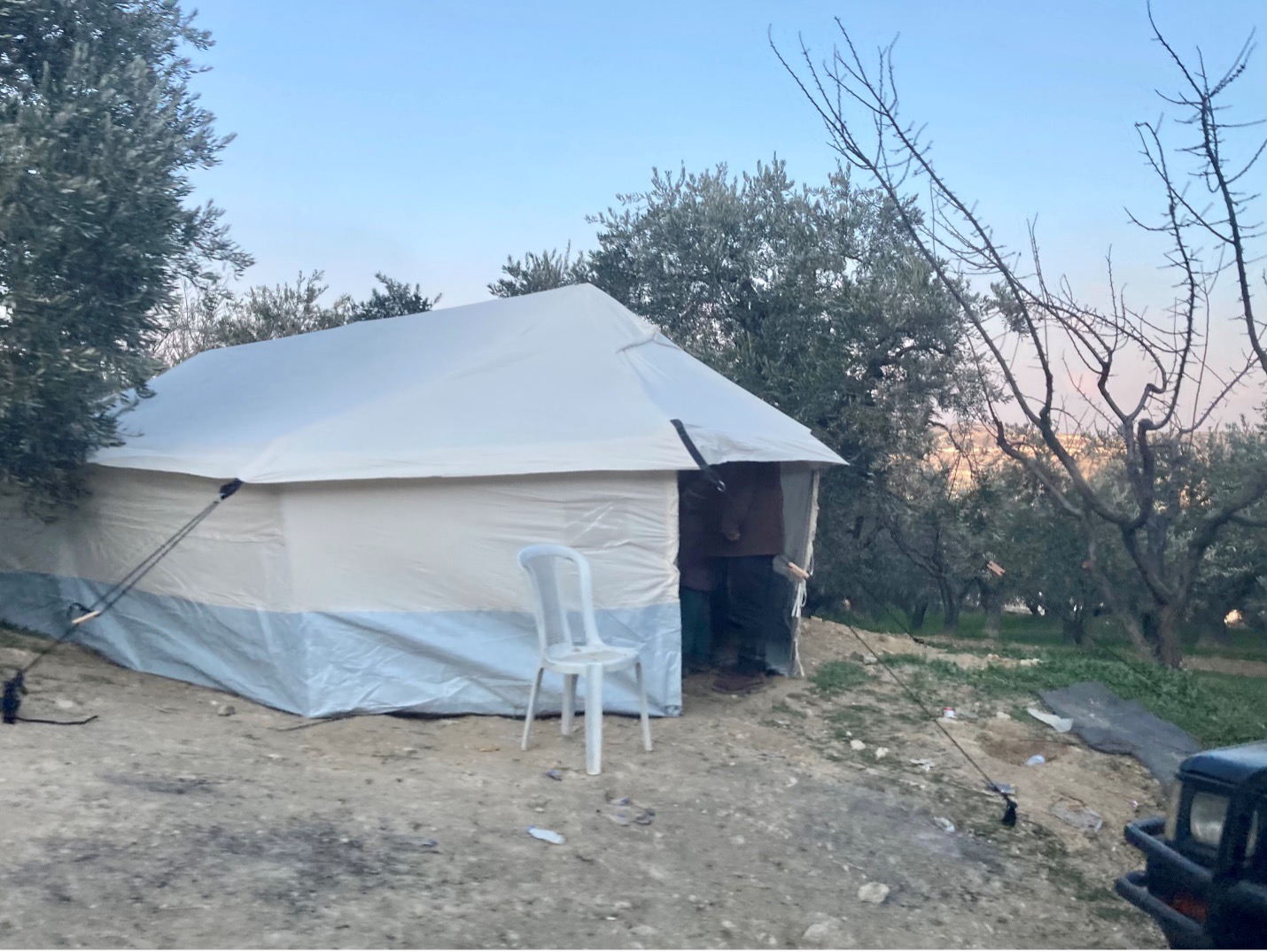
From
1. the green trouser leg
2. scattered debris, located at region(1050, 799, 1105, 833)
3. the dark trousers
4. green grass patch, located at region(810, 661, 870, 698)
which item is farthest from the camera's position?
the green trouser leg

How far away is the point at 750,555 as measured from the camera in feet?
25.7

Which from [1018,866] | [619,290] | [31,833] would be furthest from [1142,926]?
[619,290]

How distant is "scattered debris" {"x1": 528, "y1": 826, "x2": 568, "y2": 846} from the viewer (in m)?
4.37

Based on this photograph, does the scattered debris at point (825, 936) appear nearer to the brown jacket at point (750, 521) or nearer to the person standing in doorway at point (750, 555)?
the person standing in doorway at point (750, 555)

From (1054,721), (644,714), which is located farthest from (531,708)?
(1054,721)

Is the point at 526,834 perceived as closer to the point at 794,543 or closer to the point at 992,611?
the point at 794,543

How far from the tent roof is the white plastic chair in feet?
2.40

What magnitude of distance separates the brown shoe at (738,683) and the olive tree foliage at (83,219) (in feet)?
14.9

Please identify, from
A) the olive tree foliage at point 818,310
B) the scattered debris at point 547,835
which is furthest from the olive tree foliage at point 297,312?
the scattered debris at point 547,835

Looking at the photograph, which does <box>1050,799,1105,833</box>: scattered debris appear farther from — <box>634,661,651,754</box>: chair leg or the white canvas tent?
the white canvas tent

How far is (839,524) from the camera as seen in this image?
45.2 feet

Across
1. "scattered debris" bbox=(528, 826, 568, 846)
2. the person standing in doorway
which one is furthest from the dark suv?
the person standing in doorway

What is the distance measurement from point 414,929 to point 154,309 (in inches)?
203

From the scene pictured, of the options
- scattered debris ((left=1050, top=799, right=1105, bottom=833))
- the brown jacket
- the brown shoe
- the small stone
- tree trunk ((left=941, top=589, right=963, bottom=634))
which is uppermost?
the brown jacket
